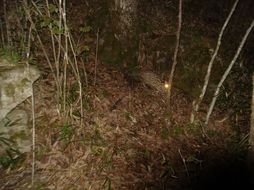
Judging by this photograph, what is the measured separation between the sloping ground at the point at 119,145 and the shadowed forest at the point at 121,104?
0.02 meters

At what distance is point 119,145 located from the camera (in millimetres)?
4734

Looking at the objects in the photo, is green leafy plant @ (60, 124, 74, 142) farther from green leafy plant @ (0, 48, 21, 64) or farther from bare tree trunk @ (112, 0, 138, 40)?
bare tree trunk @ (112, 0, 138, 40)

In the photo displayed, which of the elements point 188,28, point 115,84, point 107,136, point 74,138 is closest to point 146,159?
point 107,136

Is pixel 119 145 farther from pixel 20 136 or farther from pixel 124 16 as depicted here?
pixel 124 16

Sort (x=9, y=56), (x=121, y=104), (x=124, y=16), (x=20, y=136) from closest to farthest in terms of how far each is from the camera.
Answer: (x=20, y=136) < (x=9, y=56) < (x=121, y=104) < (x=124, y=16)

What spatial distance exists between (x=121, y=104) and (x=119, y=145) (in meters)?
0.87

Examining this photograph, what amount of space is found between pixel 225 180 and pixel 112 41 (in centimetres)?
317

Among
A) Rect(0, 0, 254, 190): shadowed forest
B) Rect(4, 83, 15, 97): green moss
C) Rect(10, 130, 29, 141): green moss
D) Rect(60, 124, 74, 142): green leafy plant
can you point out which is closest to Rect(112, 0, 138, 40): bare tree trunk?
Rect(0, 0, 254, 190): shadowed forest

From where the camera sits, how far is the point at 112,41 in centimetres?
601

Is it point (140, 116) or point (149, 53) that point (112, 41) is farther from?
point (140, 116)

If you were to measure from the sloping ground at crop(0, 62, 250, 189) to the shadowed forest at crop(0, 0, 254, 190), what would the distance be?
2 cm

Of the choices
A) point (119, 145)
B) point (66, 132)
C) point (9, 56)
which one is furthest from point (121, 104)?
point (9, 56)

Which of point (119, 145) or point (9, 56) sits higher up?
point (9, 56)

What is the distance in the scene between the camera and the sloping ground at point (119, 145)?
4.35 m
